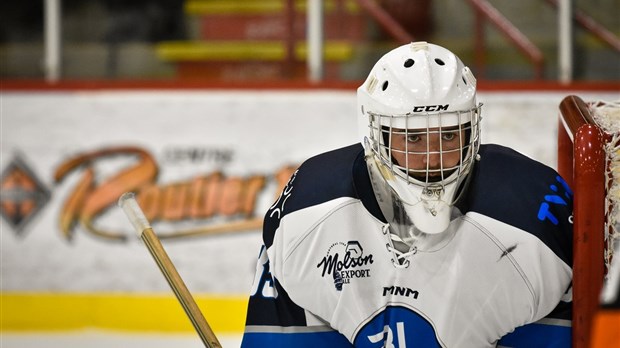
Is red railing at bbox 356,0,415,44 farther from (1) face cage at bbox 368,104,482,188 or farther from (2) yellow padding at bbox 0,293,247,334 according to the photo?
(1) face cage at bbox 368,104,482,188

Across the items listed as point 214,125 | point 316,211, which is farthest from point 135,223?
point 214,125

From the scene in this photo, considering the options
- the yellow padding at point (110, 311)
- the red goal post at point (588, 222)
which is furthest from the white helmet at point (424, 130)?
the yellow padding at point (110, 311)

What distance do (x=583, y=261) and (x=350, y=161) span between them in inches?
17.0

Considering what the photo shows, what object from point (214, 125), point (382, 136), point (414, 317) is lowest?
point (214, 125)

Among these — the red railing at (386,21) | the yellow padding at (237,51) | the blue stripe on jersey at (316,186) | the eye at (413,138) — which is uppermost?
the eye at (413,138)

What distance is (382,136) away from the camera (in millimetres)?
1573

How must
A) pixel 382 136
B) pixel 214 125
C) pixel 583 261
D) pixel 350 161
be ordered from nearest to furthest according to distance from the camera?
pixel 583 261
pixel 382 136
pixel 350 161
pixel 214 125

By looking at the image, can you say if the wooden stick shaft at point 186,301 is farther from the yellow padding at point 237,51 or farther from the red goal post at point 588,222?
the yellow padding at point 237,51

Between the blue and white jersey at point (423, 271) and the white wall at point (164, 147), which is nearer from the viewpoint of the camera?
the blue and white jersey at point (423, 271)

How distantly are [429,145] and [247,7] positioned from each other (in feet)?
9.87

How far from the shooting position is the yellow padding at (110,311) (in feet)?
11.1

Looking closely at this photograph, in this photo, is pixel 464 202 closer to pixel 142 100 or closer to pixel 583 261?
pixel 583 261

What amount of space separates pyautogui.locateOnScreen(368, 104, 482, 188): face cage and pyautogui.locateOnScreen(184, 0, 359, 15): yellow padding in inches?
86.9

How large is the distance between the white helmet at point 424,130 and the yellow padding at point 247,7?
2.17 metres
